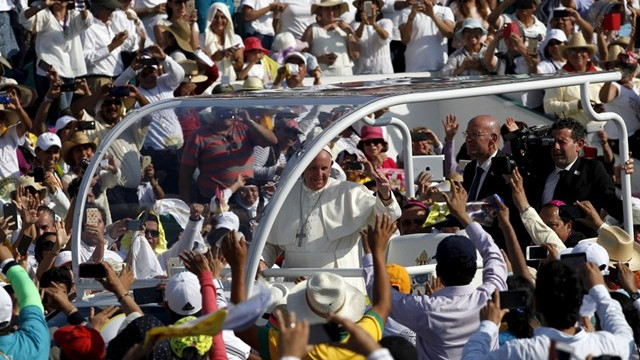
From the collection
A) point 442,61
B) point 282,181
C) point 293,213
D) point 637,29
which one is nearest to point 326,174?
point 293,213

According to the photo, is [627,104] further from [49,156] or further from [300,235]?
[300,235]

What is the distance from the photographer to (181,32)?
16.3m

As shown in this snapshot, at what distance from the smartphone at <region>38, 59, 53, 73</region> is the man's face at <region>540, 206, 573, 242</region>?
676cm

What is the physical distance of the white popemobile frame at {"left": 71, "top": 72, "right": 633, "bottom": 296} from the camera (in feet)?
29.6

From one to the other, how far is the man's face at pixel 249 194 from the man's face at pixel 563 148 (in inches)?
95.6

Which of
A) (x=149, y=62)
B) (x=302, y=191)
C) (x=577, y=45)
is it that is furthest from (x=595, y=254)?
(x=149, y=62)

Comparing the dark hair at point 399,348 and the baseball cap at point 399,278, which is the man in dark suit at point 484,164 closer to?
the baseball cap at point 399,278

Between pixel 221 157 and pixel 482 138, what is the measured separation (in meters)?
2.18

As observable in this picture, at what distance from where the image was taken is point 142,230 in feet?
33.6

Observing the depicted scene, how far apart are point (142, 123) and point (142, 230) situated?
73cm

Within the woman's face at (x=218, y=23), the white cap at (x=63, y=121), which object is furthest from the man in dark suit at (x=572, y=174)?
the woman's face at (x=218, y=23)

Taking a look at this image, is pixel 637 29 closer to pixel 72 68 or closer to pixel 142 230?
pixel 72 68

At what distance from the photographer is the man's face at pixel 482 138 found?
1112 cm

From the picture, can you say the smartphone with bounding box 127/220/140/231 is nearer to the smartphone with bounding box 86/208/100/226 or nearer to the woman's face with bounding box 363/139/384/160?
the smartphone with bounding box 86/208/100/226
